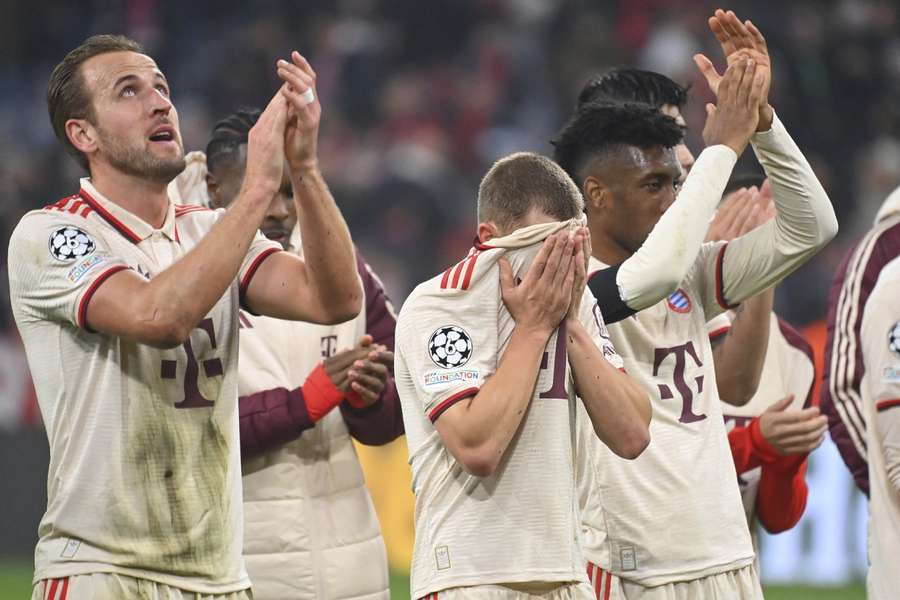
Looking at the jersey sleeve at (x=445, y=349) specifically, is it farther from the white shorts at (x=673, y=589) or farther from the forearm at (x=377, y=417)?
the forearm at (x=377, y=417)

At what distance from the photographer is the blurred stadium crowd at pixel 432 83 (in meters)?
12.2

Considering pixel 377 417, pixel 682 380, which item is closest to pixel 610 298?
pixel 682 380

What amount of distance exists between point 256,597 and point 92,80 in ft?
5.96

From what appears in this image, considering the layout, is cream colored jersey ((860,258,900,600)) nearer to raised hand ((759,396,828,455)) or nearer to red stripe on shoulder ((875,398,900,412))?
red stripe on shoulder ((875,398,900,412))

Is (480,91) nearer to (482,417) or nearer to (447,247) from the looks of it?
(447,247)

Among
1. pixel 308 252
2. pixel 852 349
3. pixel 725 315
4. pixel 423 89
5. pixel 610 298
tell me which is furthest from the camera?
pixel 423 89

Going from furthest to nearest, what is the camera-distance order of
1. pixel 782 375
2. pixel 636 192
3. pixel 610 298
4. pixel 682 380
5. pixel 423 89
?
pixel 423 89 → pixel 782 375 → pixel 636 192 → pixel 682 380 → pixel 610 298

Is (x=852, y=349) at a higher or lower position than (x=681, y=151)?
lower

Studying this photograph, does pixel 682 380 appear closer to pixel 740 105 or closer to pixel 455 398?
pixel 740 105

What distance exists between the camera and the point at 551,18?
45.8ft

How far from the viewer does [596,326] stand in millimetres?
3762

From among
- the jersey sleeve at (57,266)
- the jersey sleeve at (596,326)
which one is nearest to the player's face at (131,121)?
the jersey sleeve at (57,266)

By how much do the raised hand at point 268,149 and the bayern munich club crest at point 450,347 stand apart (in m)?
0.64

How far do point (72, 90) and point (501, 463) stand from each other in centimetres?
168
